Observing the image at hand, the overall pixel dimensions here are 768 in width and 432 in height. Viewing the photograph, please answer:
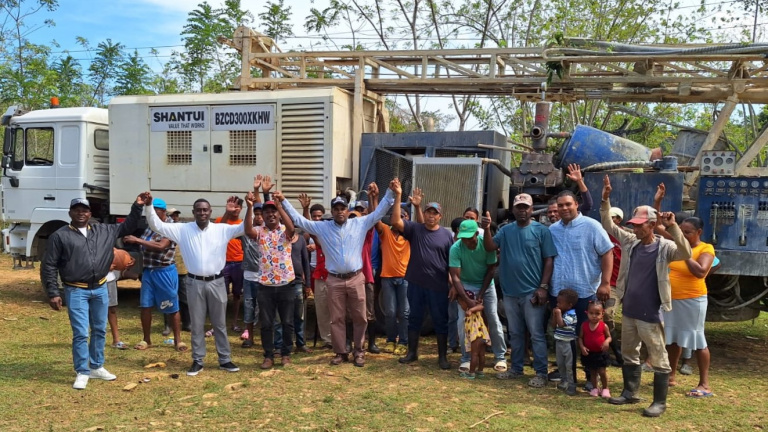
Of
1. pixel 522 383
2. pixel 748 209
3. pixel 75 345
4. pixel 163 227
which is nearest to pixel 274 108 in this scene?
pixel 163 227

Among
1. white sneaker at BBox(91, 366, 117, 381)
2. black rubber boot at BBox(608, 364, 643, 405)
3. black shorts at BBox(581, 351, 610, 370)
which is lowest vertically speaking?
white sneaker at BBox(91, 366, 117, 381)

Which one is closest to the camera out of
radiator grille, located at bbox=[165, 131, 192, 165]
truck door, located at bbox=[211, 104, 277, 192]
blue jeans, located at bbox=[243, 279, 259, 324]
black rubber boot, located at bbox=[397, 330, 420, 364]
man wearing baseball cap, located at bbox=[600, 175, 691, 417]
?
man wearing baseball cap, located at bbox=[600, 175, 691, 417]

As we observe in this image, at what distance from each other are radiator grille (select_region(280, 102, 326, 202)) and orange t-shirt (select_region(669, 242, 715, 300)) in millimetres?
4256

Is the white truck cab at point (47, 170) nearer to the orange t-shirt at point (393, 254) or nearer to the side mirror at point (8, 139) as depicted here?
the side mirror at point (8, 139)

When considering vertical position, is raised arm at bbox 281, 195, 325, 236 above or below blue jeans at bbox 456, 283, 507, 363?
above

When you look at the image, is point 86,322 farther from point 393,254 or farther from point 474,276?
point 474,276

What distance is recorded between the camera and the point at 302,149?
8.33 metres

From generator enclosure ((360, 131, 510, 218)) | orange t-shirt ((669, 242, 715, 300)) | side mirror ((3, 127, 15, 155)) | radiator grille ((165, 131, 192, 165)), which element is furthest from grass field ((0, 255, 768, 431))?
side mirror ((3, 127, 15, 155))

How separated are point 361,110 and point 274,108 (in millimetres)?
1121

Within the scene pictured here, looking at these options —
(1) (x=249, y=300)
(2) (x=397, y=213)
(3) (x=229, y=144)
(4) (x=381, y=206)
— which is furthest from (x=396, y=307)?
(3) (x=229, y=144)

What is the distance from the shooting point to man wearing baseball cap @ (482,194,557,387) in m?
5.69

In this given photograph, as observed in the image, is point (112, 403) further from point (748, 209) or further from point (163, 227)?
point (748, 209)

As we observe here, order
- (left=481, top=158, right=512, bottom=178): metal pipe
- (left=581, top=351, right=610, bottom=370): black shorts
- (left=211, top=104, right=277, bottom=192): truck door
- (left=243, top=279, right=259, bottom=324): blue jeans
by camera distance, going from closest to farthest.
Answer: (left=581, top=351, right=610, bottom=370): black shorts
(left=243, top=279, right=259, bottom=324): blue jeans
(left=481, top=158, right=512, bottom=178): metal pipe
(left=211, top=104, right=277, bottom=192): truck door

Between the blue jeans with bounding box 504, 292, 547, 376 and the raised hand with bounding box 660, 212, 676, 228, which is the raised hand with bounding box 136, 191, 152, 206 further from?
the raised hand with bounding box 660, 212, 676, 228
